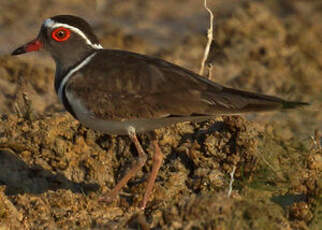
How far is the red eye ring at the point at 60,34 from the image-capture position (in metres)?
6.56

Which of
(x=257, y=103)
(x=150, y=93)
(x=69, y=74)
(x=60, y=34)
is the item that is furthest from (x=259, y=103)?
(x=60, y=34)

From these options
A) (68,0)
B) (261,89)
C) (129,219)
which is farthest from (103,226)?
(68,0)

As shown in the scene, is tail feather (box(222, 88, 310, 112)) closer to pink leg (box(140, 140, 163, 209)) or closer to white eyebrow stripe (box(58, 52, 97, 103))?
pink leg (box(140, 140, 163, 209))

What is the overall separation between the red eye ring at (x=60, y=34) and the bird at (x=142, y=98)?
1.46 feet

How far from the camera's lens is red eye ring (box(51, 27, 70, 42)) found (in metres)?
6.56

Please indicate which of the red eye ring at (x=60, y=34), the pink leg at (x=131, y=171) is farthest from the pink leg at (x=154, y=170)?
the red eye ring at (x=60, y=34)

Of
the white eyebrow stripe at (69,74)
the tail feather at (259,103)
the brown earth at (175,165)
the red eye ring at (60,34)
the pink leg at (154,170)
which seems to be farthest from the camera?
the red eye ring at (60,34)

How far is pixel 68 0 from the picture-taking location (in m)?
12.7

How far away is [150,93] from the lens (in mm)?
5879

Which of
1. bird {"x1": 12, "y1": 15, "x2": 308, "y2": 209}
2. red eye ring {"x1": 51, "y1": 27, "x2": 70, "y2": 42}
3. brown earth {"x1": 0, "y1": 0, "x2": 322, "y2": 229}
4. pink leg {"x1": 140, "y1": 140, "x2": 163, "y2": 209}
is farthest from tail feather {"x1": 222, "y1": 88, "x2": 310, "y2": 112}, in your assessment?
red eye ring {"x1": 51, "y1": 27, "x2": 70, "y2": 42}

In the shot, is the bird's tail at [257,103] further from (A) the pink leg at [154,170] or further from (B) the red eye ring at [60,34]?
(B) the red eye ring at [60,34]

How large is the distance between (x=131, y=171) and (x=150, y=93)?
0.78 meters

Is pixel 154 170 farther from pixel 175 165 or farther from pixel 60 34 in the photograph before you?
pixel 60 34

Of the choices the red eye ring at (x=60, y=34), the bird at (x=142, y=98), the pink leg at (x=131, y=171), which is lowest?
the pink leg at (x=131, y=171)
